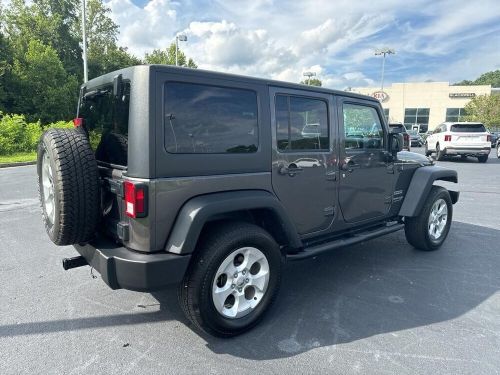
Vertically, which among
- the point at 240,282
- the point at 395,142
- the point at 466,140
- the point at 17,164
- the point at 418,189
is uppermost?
the point at 466,140

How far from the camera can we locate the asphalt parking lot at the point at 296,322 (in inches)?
97.8

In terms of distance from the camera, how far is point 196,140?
2600 millimetres

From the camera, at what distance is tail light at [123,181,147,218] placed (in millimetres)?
2344

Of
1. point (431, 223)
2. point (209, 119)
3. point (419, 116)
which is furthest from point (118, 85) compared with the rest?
point (419, 116)

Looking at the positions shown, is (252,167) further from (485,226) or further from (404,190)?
(485,226)

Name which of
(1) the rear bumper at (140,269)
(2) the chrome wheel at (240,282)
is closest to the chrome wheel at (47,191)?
(1) the rear bumper at (140,269)

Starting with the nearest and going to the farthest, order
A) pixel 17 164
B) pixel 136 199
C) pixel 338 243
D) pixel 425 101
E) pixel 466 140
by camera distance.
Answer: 1. pixel 136 199
2. pixel 338 243
3. pixel 17 164
4. pixel 466 140
5. pixel 425 101

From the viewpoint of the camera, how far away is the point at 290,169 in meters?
3.13

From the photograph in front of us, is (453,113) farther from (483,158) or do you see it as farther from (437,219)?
(437,219)

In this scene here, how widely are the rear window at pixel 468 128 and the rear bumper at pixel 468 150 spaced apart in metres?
0.77

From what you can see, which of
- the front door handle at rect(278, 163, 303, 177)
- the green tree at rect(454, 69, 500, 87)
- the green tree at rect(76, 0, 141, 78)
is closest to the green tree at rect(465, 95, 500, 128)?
the green tree at rect(76, 0, 141, 78)

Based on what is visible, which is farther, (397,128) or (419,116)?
(419,116)

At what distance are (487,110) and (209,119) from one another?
49.5 m

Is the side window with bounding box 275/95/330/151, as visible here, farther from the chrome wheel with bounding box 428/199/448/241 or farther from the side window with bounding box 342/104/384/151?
the chrome wheel with bounding box 428/199/448/241
